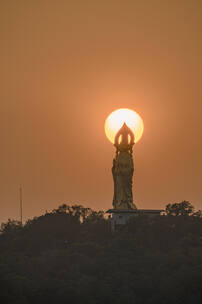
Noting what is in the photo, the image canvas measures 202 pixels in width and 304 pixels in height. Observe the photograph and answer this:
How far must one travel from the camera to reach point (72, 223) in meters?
124

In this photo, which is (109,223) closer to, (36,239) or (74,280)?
(36,239)

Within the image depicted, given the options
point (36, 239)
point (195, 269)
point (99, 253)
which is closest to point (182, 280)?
point (195, 269)

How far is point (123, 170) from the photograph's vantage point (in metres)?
124

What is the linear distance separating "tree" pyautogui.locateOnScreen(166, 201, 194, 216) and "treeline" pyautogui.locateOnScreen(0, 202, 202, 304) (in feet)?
0.28

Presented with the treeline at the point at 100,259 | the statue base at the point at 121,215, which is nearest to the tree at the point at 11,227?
the treeline at the point at 100,259

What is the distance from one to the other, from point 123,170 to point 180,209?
5.93 meters

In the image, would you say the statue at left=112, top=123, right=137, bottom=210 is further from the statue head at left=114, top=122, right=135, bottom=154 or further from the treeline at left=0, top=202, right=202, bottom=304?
the treeline at left=0, top=202, right=202, bottom=304

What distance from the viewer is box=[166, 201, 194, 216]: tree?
123 metres

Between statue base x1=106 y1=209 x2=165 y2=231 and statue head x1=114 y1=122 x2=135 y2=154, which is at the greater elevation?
statue head x1=114 y1=122 x2=135 y2=154

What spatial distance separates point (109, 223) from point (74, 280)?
15635mm

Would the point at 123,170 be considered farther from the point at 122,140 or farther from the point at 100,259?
the point at 100,259

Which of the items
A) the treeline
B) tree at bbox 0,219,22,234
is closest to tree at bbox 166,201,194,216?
the treeline

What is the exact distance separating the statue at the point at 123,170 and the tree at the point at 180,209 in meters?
3.19

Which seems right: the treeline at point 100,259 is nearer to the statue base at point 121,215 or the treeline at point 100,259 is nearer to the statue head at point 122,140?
the statue base at point 121,215
